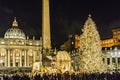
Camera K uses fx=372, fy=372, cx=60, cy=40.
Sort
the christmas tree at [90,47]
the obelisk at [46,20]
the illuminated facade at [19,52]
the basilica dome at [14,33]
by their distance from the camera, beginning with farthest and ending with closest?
the basilica dome at [14,33] → the illuminated facade at [19,52] → the obelisk at [46,20] → the christmas tree at [90,47]

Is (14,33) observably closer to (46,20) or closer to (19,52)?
(19,52)

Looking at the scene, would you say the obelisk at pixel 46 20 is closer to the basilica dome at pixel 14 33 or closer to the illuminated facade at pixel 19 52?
the illuminated facade at pixel 19 52

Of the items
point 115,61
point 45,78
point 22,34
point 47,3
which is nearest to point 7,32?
point 22,34

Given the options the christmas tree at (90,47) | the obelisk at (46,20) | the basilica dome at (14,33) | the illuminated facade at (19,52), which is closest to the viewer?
the christmas tree at (90,47)

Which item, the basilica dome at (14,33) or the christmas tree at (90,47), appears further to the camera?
the basilica dome at (14,33)

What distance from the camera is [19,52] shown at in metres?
140

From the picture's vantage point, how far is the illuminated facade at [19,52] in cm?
13612

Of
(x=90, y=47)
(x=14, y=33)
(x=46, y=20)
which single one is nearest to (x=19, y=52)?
(x=14, y=33)

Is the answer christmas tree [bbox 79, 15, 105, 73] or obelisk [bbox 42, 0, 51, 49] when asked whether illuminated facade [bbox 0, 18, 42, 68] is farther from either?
christmas tree [bbox 79, 15, 105, 73]

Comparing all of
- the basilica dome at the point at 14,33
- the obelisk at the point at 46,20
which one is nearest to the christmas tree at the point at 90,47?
the obelisk at the point at 46,20

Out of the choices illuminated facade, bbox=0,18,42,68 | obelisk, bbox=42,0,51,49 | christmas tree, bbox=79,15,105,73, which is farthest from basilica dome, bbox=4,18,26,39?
christmas tree, bbox=79,15,105,73

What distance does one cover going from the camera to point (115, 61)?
11262 cm

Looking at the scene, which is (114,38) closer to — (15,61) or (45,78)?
(15,61)

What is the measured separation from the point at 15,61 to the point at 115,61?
4233 cm
